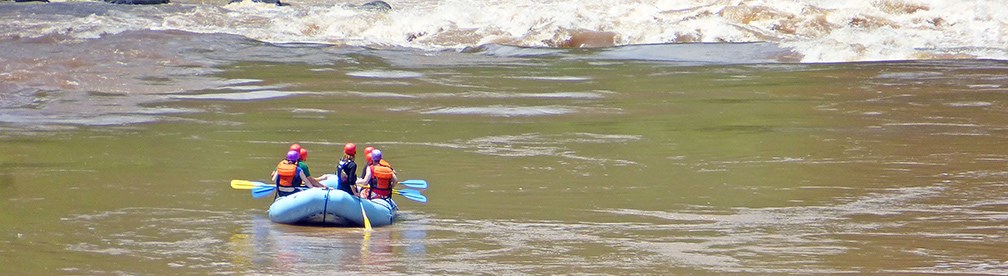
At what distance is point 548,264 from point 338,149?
20.3ft

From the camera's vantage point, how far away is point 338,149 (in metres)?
15.9

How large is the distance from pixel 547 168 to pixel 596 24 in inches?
629

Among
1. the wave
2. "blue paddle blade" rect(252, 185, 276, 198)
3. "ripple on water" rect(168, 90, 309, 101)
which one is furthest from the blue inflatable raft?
the wave

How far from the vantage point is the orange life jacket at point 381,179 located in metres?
12.0

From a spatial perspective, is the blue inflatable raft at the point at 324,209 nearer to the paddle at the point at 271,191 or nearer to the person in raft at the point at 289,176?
the person in raft at the point at 289,176

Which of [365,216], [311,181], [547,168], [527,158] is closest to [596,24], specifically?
[527,158]

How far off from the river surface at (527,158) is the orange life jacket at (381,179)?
37 centimetres

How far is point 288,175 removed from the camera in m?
11.9

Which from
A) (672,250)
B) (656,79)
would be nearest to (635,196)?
(672,250)

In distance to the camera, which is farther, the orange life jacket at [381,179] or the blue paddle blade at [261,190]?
the blue paddle blade at [261,190]

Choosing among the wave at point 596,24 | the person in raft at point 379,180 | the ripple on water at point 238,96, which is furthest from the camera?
the wave at point 596,24

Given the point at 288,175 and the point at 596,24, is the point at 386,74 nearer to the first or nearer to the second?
the point at 596,24

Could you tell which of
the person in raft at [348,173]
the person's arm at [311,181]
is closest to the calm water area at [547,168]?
the person in raft at [348,173]

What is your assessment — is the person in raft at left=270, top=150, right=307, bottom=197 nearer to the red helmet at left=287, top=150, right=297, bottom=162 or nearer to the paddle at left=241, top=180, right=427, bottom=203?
the red helmet at left=287, top=150, right=297, bottom=162
